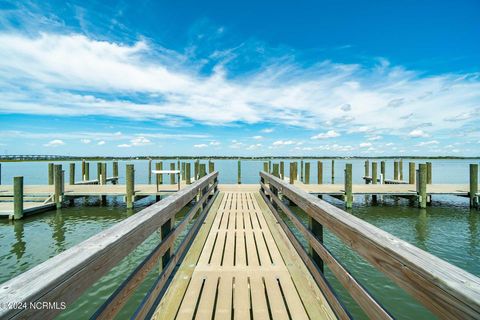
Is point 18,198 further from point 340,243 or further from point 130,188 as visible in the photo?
point 340,243

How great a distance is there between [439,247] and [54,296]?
949 centimetres

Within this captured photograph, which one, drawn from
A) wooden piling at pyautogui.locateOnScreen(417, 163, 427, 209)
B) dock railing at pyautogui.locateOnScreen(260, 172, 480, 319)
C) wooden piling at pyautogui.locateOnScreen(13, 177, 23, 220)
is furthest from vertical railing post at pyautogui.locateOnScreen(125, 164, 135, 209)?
wooden piling at pyautogui.locateOnScreen(417, 163, 427, 209)

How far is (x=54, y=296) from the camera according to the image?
3.72 ft

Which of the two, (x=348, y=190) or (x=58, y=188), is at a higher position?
(x=58, y=188)

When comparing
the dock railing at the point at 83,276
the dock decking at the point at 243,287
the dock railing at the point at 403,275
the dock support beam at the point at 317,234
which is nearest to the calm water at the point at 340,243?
the dock decking at the point at 243,287

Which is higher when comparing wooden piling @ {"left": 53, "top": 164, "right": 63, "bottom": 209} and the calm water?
wooden piling @ {"left": 53, "top": 164, "right": 63, "bottom": 209}

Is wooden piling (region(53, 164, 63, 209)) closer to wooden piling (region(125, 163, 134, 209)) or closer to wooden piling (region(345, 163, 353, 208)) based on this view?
wooden piling (region(125, 163, 134, 209))

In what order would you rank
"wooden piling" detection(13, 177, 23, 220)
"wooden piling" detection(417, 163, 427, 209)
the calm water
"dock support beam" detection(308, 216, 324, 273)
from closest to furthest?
1. "dock support beam" detection(308, 216, 324, 273)
2. the calm water
3. "wooden piling" detection(13, 177, 23, 220)
4. "wooden piling" detection(417, 163, 427, 209)

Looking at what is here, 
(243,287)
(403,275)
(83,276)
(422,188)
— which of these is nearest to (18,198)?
(243,287)

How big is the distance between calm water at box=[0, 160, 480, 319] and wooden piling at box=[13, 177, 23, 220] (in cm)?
34

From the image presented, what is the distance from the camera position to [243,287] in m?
3.12

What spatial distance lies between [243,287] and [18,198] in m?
11.2

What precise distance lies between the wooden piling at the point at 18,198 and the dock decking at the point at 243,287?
9380 mm

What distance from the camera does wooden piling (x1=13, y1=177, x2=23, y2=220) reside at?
32.1ft
